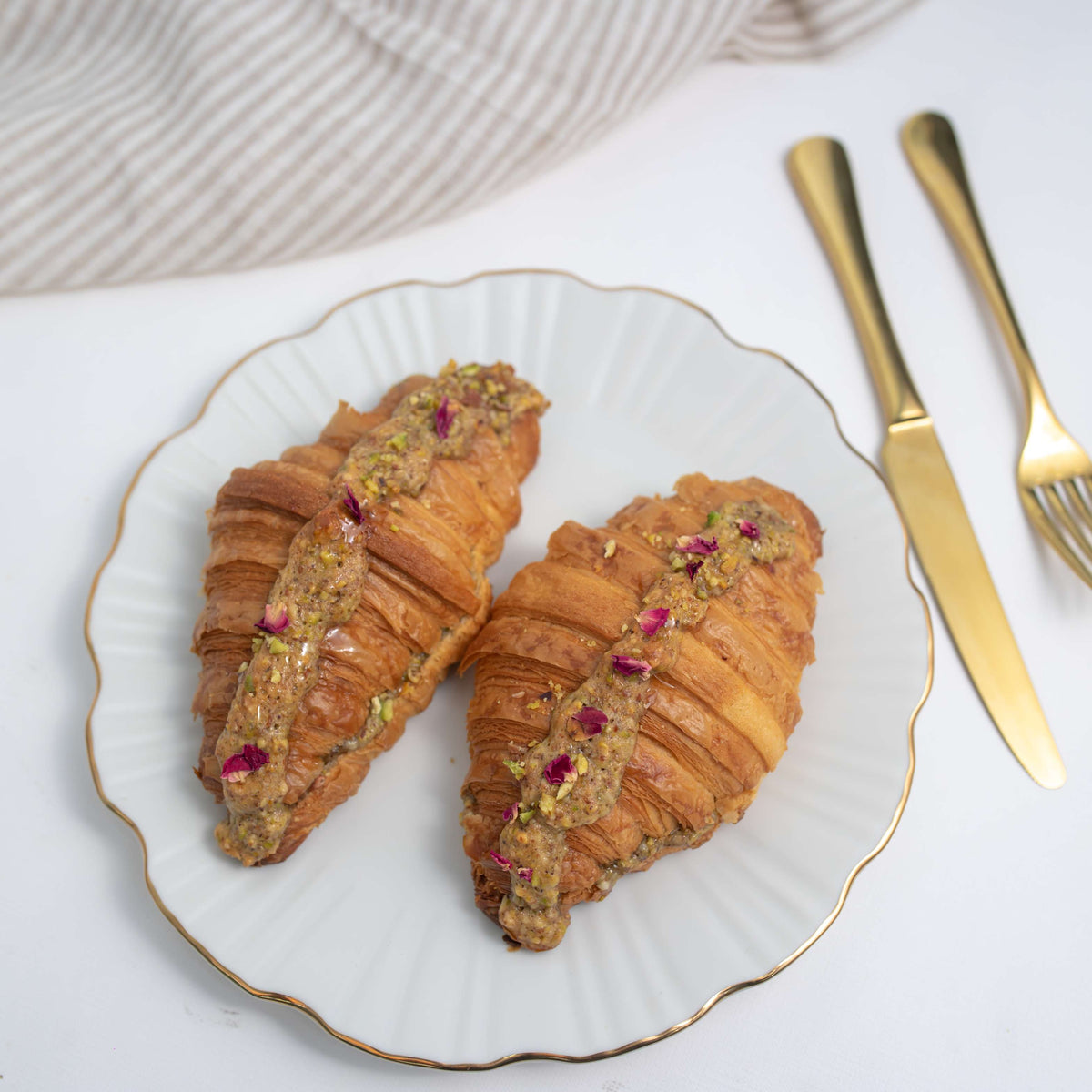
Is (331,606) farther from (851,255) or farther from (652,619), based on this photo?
(851,255)

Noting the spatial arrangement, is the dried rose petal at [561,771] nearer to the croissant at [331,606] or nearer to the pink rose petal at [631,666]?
the pink rose petal at [631,666]

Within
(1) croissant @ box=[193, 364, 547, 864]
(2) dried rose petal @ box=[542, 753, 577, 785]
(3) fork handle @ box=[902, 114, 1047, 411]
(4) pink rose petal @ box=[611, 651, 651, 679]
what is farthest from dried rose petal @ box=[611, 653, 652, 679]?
(3) fork handle @ box=[902, 114, 1047, 411]

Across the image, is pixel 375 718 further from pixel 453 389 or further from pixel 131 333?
pixel 131 333

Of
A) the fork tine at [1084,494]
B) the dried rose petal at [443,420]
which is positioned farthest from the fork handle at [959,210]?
the dried rose petal at [443,420]

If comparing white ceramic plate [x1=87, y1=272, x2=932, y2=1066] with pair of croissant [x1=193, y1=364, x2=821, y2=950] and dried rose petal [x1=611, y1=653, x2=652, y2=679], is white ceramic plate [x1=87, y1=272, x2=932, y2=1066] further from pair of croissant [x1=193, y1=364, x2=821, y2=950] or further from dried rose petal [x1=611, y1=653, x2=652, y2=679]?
dried rose petal [x1=611, y1=653, x2=652, y2=679]

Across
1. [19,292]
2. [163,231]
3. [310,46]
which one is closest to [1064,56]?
[310,46]

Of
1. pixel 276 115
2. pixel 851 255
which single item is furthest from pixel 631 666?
pixel 276 115
